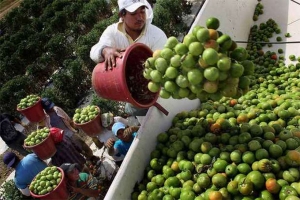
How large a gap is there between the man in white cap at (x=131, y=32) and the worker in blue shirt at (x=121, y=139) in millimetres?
1304

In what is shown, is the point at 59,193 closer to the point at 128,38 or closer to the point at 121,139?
the point at 121,139

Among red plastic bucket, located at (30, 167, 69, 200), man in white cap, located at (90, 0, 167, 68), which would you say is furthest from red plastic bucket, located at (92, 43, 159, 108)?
A: red plastic bucket, located at (30, 167, 69, 200)

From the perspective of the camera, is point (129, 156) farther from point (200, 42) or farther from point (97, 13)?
point (97, 13)

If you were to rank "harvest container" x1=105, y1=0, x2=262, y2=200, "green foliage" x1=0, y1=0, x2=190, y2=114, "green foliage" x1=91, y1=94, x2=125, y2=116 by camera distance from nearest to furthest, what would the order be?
1. "harvest container" x1=105, y1=0, x2=262, y2=200
2. "green foliage" x1=91, y1=94, x2=125, y2=116
3. "green foliage" x1=0, y1=0, x2=190, y2=114

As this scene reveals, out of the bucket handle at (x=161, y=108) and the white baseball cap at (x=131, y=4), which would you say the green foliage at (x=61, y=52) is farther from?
the white baseball cap at (x=131, y=4)

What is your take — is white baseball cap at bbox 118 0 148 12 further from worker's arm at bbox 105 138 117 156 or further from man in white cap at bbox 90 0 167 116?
worker's arm at bbox 105 138 117 156

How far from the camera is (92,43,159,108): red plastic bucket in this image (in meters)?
3.23

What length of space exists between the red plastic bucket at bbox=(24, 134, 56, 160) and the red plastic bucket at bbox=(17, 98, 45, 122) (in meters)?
1.10

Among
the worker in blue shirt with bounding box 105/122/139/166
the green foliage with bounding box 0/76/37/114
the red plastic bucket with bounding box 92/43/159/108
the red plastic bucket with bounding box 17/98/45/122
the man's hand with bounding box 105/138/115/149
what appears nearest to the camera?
the red plastic bucket with bounding box 92/43/159/108

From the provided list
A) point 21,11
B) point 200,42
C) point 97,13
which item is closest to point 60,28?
point 97,13

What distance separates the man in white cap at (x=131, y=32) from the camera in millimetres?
3613

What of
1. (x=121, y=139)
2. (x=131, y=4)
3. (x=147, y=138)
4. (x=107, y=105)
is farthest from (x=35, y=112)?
(x=131, y=4)

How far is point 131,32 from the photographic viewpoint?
3967mm

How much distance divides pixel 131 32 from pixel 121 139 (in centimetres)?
169
